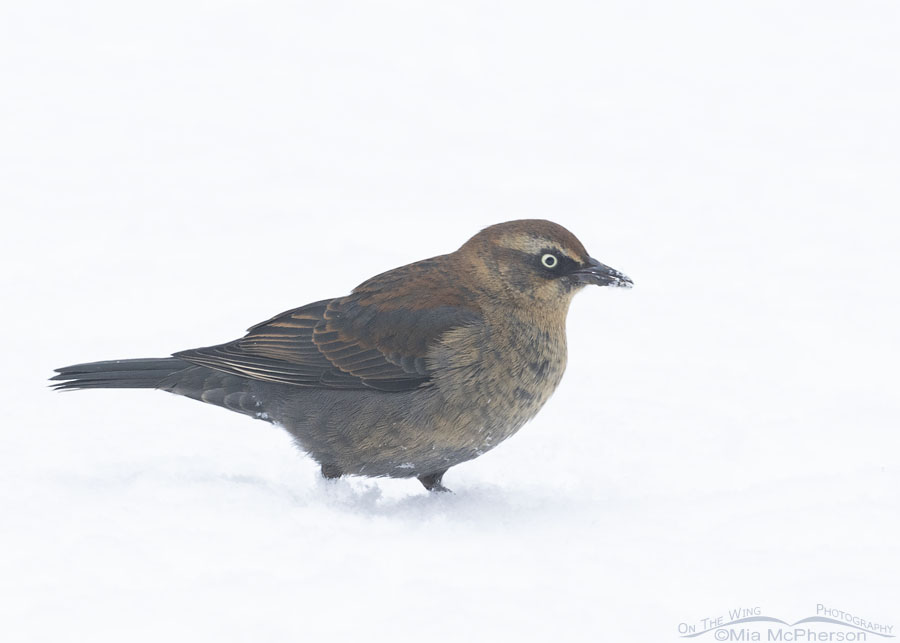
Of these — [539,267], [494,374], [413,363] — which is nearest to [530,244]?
[539,267]

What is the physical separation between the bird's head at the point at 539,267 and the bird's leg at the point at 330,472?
1637 millimetres

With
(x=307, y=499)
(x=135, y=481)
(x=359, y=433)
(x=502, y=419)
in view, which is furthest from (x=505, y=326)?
(x=135, y=481)

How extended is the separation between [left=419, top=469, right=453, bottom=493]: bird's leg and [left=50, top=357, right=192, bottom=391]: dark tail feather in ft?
6.32

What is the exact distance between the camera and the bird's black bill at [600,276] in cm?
738

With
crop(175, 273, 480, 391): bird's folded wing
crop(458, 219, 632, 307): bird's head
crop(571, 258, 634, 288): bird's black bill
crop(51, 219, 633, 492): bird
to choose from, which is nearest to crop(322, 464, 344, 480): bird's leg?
crop(51, 219, 633, 492): bird

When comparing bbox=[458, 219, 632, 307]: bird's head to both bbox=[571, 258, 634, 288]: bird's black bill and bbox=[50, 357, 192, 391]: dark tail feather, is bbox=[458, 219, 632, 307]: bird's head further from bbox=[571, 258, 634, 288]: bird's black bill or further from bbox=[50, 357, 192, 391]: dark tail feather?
bbox=[50, 357, 192, 391]: dark tail feather

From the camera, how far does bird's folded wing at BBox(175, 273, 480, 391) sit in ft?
23.9

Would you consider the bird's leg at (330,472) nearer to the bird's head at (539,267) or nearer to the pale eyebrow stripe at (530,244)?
the bird's head at (539,267)

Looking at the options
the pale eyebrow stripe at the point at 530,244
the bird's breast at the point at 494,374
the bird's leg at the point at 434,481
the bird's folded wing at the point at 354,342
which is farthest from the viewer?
the bird's leg at the point at 434,481

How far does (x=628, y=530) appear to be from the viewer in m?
6.71

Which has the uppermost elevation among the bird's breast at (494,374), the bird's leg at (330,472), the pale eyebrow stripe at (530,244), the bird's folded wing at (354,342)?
the pale eyebrow stripe at (530,244)

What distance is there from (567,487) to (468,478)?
791 mm

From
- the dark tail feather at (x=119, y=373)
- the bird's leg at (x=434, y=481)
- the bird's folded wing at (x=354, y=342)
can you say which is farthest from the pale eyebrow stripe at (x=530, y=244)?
the dark tail feather at (x=119, y=373)

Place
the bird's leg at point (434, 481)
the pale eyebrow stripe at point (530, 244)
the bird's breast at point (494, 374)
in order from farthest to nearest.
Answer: the bird's leg at point (434, 481) → the pale eyebrow stripe at point (530, 244) → the bird's breast at point (494, 374)
